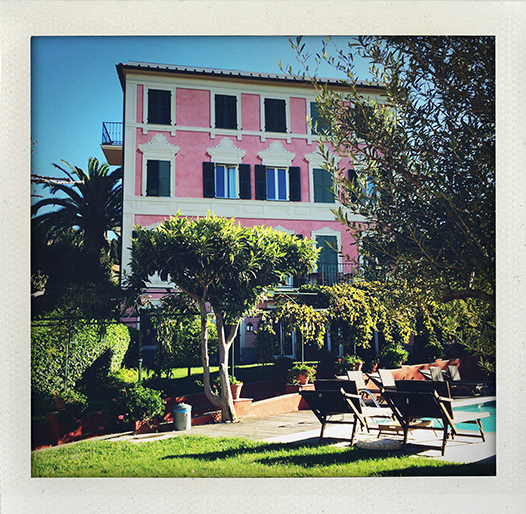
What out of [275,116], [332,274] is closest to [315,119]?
[275,116]

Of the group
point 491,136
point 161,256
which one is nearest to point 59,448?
point 161,256

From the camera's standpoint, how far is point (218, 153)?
8250 millimetres

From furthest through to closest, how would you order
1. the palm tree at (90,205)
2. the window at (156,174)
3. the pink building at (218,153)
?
the window at (156,174), the pink building at (218,153), the palm tree at (90,205)

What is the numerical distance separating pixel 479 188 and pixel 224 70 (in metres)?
3.85

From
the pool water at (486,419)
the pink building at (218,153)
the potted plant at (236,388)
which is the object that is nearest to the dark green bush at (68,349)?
the pink building at (218,153)

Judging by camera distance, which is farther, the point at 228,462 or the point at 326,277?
the point at 326,277

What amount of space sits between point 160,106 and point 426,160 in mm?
3844

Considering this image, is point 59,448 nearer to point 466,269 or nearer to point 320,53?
point 466,269

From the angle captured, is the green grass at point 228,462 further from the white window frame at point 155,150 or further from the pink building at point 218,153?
the white window frame at point 155,150

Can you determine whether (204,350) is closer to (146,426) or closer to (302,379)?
(146,426)

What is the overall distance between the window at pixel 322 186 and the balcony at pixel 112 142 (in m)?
2.71

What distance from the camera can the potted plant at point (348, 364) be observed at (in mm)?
8562

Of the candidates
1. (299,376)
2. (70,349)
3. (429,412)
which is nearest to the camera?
(429,412)

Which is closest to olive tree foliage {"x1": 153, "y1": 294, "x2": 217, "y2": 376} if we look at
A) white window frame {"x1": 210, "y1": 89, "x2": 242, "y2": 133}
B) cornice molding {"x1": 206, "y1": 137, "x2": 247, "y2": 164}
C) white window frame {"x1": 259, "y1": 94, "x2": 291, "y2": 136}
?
cornice molding {"x1": 206, "y1": 137, "x2": 247, "y2": 164}
